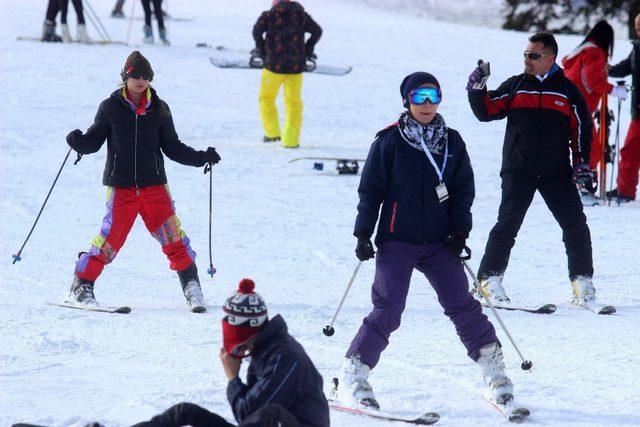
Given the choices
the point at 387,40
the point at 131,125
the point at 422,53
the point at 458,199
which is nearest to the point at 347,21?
the point at 387,40

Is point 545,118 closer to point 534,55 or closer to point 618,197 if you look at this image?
point 534,55

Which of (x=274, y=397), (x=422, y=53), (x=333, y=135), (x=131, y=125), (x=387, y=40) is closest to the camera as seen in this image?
(x=274, y=397)

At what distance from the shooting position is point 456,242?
17.6ft

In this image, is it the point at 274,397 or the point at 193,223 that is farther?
the point at 193,223

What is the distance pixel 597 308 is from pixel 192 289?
240 centimetres

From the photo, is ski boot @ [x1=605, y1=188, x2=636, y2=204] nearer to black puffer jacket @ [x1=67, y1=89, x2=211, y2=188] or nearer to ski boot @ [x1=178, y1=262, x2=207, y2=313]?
ski boot @ [x1=178, y1=262, x2=207, y2=313]

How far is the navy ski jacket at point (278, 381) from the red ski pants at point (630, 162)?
6.97 metres

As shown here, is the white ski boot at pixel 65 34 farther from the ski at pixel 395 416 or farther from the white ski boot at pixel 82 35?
the ski at pixel 395 416

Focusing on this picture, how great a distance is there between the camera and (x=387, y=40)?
848 inches

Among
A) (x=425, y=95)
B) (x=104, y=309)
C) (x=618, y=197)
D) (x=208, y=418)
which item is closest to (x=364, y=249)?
(x=425, y=95)

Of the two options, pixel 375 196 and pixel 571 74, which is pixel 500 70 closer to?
pixel 571 74

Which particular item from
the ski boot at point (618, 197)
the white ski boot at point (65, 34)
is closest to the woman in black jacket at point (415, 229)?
the ski boot at point (618, 197)

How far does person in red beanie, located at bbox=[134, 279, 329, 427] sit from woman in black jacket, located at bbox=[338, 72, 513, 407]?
108 centimetres

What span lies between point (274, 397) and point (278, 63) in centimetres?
844
